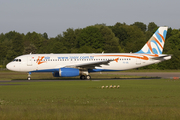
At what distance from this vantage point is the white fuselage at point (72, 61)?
37.9 metres

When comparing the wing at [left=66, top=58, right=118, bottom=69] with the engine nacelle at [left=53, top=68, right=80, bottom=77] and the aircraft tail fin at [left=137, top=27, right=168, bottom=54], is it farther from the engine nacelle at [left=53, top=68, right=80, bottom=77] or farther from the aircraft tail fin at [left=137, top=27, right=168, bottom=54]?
the aircraft tail fin at [left=137, top=27, right=168, bottom=54]

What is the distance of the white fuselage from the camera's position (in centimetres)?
3791

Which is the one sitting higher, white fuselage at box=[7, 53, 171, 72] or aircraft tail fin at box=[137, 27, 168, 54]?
aircraft tail fin at box=[137, 27, 168, 54]

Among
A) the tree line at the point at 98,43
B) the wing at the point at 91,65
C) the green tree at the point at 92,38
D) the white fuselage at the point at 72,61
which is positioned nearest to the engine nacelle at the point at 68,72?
the wing at the point at 91,65

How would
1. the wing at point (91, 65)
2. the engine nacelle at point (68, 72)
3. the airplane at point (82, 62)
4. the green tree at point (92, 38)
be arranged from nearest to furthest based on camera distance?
the engine nacelle at point (68, 72), the wing at point (91, 65), the airplane at point (82, 62), the green tree at point (92, 38)

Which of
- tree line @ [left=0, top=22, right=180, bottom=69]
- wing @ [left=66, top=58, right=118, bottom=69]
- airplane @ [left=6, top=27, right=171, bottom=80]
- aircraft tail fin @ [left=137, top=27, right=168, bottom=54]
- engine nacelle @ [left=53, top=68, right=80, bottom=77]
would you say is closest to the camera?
engine nacelle @ [left=53, top=68, right=80, bottom=77]

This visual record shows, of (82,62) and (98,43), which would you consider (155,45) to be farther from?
(98,43)

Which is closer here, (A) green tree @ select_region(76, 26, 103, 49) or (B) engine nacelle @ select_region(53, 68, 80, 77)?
(B) engine nacelle @ select_region(53, 68, 80, 77)

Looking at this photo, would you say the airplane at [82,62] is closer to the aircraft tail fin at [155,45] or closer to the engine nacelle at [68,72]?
the aircraft tail fin at [155,45]

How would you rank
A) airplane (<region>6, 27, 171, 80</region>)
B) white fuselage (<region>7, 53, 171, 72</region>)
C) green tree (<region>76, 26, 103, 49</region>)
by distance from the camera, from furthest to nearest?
green tree (<region>76, 26, 103, 49</region>), white fuselage (<region>7, 53, 171, 72</region>), airplane (<region>6, 27, 171, 80</region>)

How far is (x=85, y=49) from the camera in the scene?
82062mm

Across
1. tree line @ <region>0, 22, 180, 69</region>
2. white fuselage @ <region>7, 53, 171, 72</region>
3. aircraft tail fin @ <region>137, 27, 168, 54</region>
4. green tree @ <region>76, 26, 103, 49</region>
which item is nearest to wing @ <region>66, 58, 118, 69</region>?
white fuselage @ <region>7, 53, 171, 72</region>

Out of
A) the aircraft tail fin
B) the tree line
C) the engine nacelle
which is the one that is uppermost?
the tree line

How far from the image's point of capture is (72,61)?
3812cm
